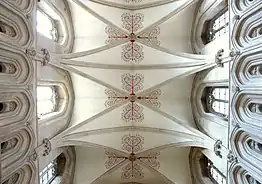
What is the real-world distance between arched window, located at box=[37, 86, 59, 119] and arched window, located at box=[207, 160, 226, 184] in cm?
744

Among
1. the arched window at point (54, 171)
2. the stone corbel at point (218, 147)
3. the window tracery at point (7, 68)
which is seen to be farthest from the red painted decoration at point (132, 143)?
the window tracery at point (7, 68)

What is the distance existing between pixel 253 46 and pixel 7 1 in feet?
23.4

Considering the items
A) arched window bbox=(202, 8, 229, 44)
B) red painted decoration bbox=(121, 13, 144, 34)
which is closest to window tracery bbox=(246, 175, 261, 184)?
arched window bbox=(202, 8, 229, 44)

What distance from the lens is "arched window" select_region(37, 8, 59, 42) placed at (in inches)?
527

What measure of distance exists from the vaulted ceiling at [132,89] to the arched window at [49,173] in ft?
4.91

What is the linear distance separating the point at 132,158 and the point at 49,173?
393cm

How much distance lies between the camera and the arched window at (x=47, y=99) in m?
13.6

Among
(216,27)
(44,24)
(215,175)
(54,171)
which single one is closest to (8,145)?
(54,171)

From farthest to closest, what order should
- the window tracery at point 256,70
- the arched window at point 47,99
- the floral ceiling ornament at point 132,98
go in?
the floral ceiling ornament at point 132,98, the arched window at point 47,99, the window tracery at point 256,70

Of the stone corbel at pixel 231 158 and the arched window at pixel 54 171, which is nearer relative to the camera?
the stone corbel at pixel 231 158

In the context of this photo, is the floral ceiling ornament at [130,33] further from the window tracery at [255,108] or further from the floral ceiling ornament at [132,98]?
the window tracery at [255,108]

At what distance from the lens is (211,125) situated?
13.3 m

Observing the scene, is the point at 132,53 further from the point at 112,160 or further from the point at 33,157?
the point at 33,157

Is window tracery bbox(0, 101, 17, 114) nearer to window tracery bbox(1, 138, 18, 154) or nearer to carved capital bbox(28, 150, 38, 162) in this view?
window tracery bbox(1, 138, 18, 154)
